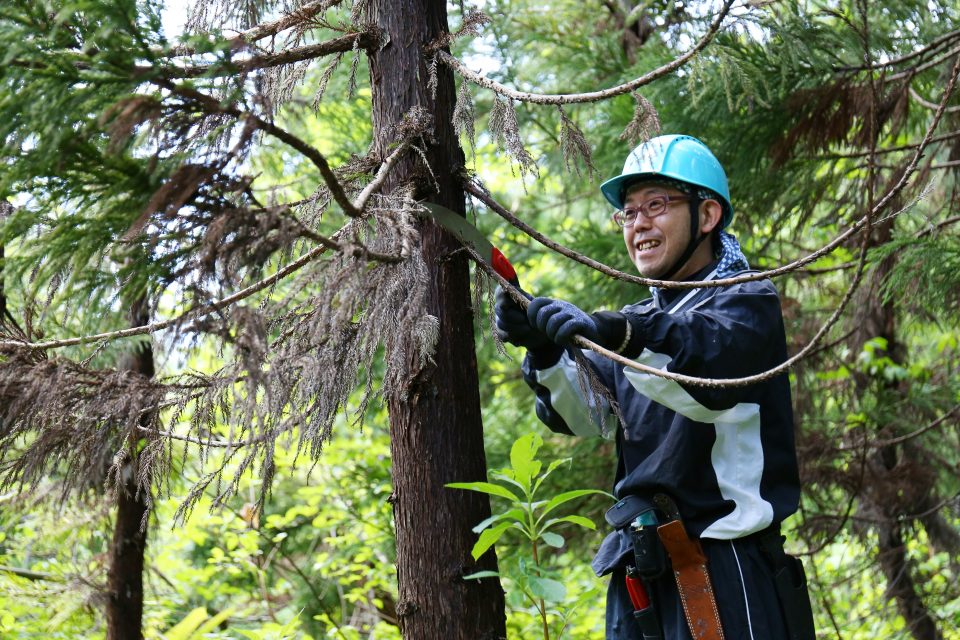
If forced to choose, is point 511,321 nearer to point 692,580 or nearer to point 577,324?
point 577,324

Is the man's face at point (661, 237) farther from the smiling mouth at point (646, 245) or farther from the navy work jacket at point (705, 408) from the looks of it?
the navy work jacket at point (705, 408)

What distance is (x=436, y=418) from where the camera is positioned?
300cm

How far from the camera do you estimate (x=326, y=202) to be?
3.07 meters

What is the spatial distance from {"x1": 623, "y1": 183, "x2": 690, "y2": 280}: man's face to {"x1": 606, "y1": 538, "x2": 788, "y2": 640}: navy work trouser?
1.00 meters

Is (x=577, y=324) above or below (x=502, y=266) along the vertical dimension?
below

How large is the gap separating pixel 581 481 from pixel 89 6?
5583 millimetres

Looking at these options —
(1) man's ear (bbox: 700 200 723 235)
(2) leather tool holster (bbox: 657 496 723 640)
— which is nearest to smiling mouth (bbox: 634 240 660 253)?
(1) man's ear (bbox: 700 200 723 235)

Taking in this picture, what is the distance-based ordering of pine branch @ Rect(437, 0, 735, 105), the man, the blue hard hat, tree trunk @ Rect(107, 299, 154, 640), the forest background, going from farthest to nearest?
tree trunk @ Rect(107, 299, 154, 640)
the blue hard hat
pine branch @ Rect(437, 0, 735, 105)
the man
the forest background

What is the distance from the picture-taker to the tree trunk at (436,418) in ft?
9.64

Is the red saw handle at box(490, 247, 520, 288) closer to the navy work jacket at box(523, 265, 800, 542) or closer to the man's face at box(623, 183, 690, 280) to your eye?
the navy work jacket at box(523, 265, 800, 542)

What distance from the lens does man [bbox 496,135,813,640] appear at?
8.74 ft

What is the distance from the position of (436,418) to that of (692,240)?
1.17 m

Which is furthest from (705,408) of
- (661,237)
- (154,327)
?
(154,327)

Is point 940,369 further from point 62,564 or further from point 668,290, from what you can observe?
point 62,564
